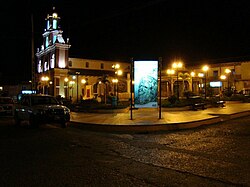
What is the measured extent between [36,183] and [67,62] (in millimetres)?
52564

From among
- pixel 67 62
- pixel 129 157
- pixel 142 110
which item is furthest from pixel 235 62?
pixel 129 157

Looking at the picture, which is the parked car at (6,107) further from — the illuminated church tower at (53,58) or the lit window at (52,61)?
the lit window at (52,61)

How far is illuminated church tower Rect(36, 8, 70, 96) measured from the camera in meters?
55.5

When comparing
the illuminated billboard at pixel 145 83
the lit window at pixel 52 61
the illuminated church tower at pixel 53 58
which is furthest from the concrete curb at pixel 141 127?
the lit window at pixel 52 61

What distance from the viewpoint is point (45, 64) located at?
62.8m

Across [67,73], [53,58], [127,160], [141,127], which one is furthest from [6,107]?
[53,58]

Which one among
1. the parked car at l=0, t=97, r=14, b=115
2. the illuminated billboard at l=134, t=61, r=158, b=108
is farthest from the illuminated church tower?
the illuminated billboard at l=134, t=61, r=158, b=108

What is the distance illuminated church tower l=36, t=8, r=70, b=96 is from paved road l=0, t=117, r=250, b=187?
44813mm

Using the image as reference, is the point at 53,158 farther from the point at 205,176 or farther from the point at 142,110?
the point at 142,110

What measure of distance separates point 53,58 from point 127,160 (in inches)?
2078

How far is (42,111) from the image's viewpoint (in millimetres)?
14398

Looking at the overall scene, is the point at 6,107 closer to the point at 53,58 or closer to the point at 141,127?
the point at 141,127

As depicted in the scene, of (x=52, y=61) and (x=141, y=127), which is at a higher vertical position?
(x=52, y=61)

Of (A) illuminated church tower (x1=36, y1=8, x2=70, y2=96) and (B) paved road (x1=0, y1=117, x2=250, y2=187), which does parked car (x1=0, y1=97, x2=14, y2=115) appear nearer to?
(B) paved road (x1=0, y1=117, x2=250, y2=187)
